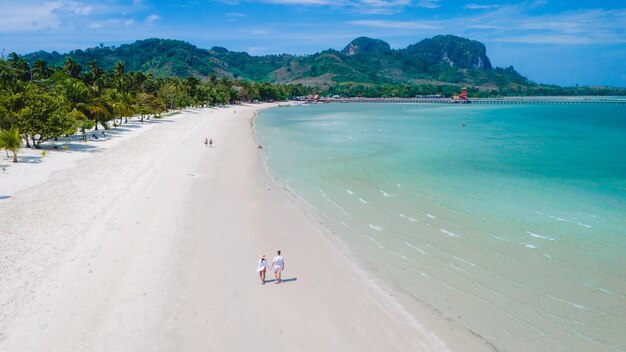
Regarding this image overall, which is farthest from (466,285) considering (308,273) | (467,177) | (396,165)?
(396,165)

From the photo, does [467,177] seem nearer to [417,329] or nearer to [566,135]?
[417,329]

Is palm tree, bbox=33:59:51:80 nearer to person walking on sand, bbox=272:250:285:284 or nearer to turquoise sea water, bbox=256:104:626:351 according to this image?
turquoise sea water, bbox=256:104:626:351

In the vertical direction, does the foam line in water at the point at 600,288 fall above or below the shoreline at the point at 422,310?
below

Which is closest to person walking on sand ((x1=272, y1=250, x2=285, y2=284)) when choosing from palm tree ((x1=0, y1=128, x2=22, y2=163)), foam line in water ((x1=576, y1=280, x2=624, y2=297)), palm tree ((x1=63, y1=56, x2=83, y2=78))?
foam line in water ((x1=576, y1=280, x2=624, y2=297))

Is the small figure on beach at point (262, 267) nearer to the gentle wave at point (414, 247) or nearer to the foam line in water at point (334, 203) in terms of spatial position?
the gentle wave at point (414, 247)

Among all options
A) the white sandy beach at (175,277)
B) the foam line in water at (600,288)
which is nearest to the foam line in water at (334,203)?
the white sandy beach at (175,277)

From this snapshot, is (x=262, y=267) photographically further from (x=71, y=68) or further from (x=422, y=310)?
(x=71, y=68)
